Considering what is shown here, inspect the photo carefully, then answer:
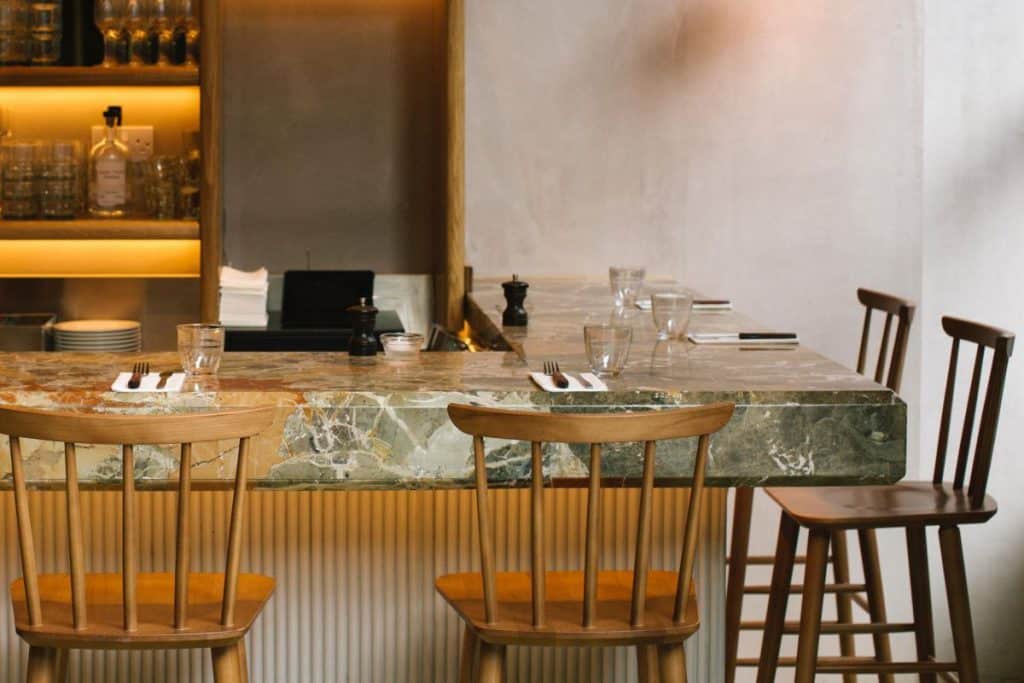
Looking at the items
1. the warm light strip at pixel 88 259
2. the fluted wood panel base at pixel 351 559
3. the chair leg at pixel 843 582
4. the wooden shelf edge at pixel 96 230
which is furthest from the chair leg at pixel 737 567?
the warm light strip at pixel 88 259

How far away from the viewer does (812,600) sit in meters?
2.73

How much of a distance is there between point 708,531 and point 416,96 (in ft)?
7.99

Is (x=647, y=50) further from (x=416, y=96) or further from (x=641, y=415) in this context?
(x=641, y=415)

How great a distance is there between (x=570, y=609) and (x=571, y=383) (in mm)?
450

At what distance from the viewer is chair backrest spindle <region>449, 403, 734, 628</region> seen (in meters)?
1.95

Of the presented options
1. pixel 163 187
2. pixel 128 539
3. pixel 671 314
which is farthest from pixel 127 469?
pixel 163 187

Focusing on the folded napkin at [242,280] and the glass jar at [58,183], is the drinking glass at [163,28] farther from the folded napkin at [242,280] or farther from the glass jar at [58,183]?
the folded napkin at [242,280]

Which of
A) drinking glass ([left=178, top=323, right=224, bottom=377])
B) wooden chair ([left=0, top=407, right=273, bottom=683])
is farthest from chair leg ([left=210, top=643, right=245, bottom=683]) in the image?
drinking glass ([left=178, top=323, right=224, bottom=377])

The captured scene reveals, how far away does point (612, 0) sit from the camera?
4590 mm

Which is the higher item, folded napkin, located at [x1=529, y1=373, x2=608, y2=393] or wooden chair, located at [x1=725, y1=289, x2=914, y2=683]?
folded napkin, located at [x1=529, y1=373, x2=608, y2=393]

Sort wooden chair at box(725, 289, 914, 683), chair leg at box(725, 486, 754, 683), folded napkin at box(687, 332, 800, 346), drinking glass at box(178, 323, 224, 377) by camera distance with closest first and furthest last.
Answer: drinking glass at box(178, 323, 224, 377)
folded napkin at box(687, 332, 800, 346)
wooden chair at box(725, 289, 914, 683)
chair leg at box(725, 486, 754, 683)

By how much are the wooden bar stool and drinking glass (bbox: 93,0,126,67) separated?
2.61 metres

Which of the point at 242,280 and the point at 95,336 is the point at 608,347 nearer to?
the point at 242,280

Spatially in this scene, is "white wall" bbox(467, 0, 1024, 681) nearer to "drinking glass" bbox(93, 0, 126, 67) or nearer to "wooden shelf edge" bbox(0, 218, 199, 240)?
"wooden shelf edge" bbox(0, 218, 199, 240)
